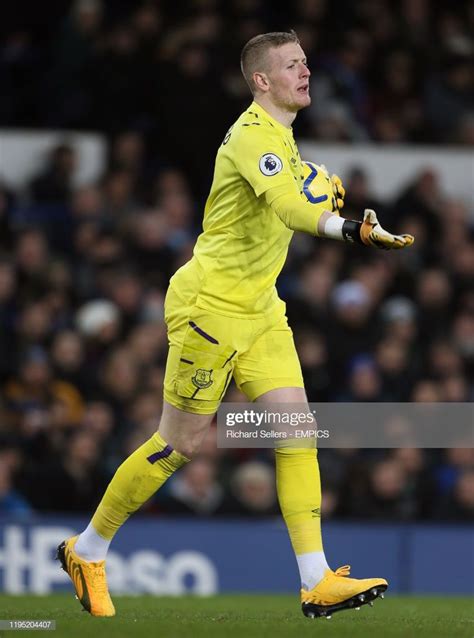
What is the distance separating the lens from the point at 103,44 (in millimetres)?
13367

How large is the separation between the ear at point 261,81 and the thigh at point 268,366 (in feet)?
3.39

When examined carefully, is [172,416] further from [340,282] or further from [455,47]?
[455,47]

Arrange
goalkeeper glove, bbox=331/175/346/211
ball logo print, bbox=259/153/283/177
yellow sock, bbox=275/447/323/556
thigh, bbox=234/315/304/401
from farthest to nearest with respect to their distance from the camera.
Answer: goalkeeper glove, bbox=331/175/346/211 → thigh, bbox=234/315/304/401 → yellow sock, bbox=275/447/323/556 → ball logo print, bbox=259/153/283/177

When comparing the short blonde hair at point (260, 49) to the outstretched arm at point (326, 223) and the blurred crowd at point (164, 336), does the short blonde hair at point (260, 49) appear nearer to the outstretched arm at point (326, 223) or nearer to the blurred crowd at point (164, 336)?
the outstretched arm at point (326, 223)

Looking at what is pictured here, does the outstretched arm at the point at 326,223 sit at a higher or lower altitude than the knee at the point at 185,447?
higher

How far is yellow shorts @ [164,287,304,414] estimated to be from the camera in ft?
22.0

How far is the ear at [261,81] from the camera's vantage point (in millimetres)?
6758

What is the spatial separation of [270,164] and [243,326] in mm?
738

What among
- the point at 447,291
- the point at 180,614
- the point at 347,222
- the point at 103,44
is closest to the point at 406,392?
the point at 447,291

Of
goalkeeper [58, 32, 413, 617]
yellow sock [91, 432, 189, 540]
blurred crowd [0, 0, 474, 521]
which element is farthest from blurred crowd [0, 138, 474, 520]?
goalkeeper [58, 32, 413, 617]

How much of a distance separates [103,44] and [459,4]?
4094 mm

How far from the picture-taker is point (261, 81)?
6.77m

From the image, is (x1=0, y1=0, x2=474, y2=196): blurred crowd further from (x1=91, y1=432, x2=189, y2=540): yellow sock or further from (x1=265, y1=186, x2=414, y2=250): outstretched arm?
(x1=265, y1=186, x2=414, y2=250): outstretched arm

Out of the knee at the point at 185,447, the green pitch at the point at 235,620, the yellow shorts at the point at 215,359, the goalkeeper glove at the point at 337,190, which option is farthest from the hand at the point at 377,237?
the green pitch at the point at 235,620
